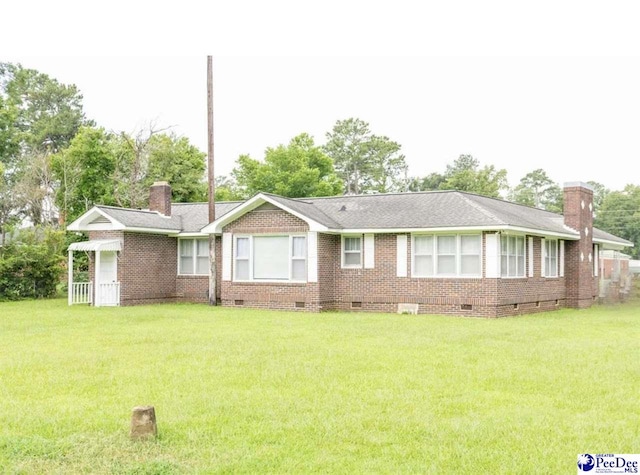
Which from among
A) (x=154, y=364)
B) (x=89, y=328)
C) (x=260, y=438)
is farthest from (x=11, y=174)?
(x=260, y=438)

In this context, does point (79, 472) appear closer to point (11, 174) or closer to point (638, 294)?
point (638, 294)

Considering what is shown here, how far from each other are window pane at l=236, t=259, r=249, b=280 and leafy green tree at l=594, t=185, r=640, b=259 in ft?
168

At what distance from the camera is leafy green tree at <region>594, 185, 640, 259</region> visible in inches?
2554

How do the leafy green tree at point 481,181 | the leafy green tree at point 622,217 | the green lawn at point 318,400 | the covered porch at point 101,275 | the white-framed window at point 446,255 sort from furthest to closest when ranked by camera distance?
the leafy green tree at point 622,217 < the leafy green tree at point 481,181 < the covered porch at point 101,275 < the white-framed window at point 446,255 < the green lawn at point 318,400

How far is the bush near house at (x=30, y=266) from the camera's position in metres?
27.3

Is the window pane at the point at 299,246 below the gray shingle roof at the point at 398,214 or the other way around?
below

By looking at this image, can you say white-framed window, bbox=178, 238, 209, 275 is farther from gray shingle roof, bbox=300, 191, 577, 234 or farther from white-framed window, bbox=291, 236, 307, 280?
white-framed window, bbox=291, 236, 307, 280

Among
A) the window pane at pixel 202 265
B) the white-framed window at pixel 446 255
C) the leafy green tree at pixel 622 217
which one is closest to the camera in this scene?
the white-framed window at pixel 446 255

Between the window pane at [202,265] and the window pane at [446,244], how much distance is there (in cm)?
927

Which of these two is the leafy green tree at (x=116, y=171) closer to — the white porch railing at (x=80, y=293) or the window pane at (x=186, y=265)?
the white porch railing at (x=80, y=293)

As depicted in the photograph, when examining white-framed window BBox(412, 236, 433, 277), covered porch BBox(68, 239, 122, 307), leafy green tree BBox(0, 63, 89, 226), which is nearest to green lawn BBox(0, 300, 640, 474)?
white-framed window BBox(412, 236, 433, 277)

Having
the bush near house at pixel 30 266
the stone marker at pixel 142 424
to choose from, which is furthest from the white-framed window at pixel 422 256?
the stone marker at pixel 142 424

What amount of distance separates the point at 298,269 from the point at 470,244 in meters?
5.62

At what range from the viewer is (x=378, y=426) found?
700 centimetres
